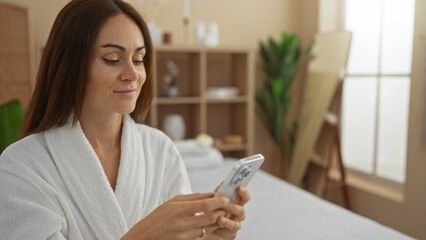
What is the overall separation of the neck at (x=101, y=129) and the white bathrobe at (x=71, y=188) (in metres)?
0.03

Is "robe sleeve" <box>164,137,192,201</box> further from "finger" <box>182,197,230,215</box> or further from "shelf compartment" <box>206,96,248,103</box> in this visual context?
"shelf compartment" <box>206,96,248,103</box>

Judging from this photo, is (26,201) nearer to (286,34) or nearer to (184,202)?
(184,202)

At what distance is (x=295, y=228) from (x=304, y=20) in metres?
A: 2.73

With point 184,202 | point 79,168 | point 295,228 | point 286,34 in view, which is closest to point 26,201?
point 79,168

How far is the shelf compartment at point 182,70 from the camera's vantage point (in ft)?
11.7

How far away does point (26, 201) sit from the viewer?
38.5 inches

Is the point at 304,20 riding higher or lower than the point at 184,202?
higher

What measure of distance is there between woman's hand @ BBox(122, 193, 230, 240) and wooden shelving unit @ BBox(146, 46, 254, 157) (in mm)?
2374

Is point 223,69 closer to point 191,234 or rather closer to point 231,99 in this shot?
point 231,99

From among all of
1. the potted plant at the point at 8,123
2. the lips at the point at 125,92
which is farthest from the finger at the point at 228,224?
the potted plant at the point at 8,123

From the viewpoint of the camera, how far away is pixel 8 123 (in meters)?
2.00

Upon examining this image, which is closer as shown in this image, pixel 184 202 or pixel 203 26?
pixel 184 202

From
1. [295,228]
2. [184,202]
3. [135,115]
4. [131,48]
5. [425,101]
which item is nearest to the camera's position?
[184,202]

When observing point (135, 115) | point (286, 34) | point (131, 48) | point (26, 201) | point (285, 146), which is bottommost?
point (285, 146)
